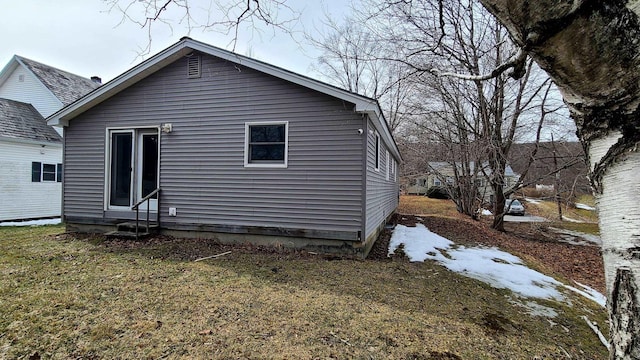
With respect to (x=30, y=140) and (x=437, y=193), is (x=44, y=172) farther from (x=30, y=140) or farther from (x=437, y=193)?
(x=437, y=193)

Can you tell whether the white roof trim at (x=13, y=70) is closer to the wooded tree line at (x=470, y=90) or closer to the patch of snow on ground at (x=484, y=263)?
the wooded tree line at (x=470, y=90)

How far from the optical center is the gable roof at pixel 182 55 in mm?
6000

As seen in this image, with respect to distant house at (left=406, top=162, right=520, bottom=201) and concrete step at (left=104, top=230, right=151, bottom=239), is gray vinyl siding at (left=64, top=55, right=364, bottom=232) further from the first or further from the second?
distant house at (left=406, top=162, right=520, bottom=201)

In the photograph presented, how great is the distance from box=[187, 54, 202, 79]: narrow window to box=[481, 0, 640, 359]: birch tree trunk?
7262 mm

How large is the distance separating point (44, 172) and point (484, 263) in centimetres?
1521

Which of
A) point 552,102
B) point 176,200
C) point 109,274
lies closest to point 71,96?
point 176,200

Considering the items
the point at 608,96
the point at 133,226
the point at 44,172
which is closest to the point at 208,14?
the point at 608,96

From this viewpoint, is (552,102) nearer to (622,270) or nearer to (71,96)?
(622,270)

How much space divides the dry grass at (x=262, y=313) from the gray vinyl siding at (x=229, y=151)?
1.30m

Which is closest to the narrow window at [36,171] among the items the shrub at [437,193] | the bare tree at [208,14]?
the bare tree at [208,14]

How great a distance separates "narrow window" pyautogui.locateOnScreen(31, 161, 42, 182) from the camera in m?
11.8

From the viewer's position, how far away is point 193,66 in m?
7.37

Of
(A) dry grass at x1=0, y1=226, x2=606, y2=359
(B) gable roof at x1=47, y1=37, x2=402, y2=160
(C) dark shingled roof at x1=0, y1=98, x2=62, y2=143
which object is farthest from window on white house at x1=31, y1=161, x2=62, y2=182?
(A) dry grass at x1=0, y1=226, x2=606, y2=359

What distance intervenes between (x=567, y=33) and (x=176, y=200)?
7608 millimetres
